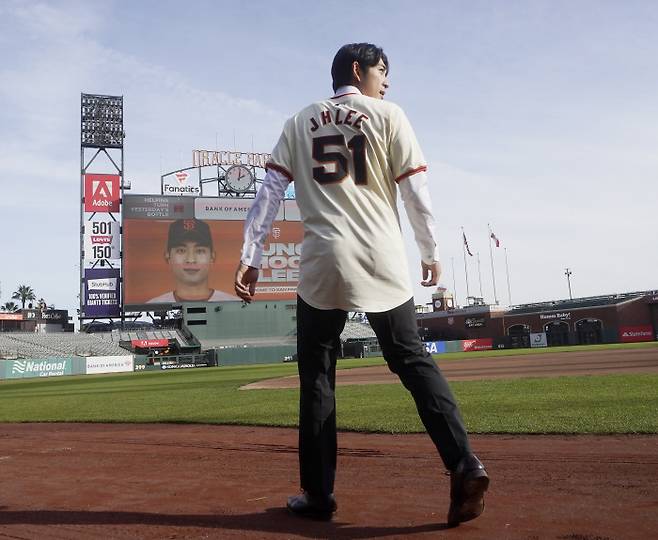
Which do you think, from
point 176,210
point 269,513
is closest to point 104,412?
point 269,513

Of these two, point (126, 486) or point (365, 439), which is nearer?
point (126, 486)

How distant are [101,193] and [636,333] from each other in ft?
154

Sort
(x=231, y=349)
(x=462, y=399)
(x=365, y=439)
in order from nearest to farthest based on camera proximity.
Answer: (x=365, y=439)
(x=462, y=399)
(x=231, y=349)

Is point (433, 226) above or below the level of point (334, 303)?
above

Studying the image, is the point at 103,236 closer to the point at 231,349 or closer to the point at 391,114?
the point at 231,349

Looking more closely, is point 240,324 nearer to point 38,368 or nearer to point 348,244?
point 38,368

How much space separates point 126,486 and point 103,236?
1928 inches

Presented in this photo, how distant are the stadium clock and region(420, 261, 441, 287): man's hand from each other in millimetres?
52754

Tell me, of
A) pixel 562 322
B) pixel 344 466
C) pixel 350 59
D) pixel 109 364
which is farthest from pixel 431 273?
pixel 562 322

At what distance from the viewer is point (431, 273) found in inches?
105

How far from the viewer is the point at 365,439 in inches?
195

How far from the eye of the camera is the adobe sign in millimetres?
49500

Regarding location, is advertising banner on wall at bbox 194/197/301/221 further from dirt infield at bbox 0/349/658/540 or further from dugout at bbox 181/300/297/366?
dirt infield at bbox 0/349/658/540

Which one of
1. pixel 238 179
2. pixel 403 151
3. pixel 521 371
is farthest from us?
pixel 238 179
